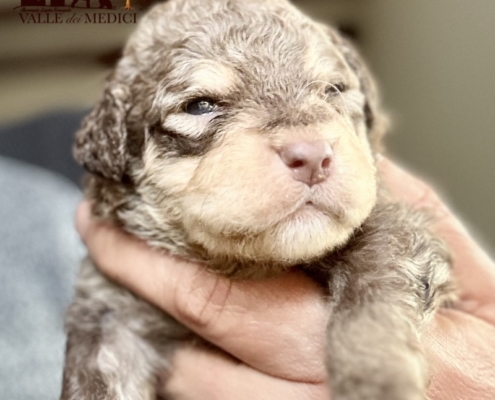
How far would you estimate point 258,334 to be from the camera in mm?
1792

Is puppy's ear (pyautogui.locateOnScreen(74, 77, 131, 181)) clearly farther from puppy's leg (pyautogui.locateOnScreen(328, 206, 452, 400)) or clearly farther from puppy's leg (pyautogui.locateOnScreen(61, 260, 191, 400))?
puppy's leg (pyautogui.locateOnScreen(328, 206, 452, 400))

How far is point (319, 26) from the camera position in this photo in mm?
2160

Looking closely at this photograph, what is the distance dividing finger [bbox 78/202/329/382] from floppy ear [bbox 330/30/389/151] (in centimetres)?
78

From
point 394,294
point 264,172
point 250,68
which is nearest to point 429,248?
point 394,294

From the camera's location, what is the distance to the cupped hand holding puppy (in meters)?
1.77

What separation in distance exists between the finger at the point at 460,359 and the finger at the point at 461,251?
24 centimetres

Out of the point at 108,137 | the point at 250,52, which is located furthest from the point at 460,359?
the point at 108,137

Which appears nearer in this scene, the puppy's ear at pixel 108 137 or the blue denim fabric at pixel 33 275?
the puppy's ear at pixel 108 137

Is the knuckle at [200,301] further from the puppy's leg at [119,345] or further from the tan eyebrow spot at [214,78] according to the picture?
the tan eyebrow spot at [214,78]

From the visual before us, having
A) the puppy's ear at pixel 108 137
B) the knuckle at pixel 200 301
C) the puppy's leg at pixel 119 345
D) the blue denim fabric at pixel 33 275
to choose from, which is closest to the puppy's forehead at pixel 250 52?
the puppy's ear at pixel 108 137

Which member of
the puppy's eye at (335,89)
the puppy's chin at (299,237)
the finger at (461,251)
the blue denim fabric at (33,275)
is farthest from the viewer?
the blue denim fabric at (33,275)

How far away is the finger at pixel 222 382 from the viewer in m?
1.81

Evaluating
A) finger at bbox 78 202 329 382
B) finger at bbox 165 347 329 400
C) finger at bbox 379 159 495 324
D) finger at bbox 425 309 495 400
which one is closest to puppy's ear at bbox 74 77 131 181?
finger at bbox 78 202 329 382

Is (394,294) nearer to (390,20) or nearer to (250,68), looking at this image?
(250,68)
